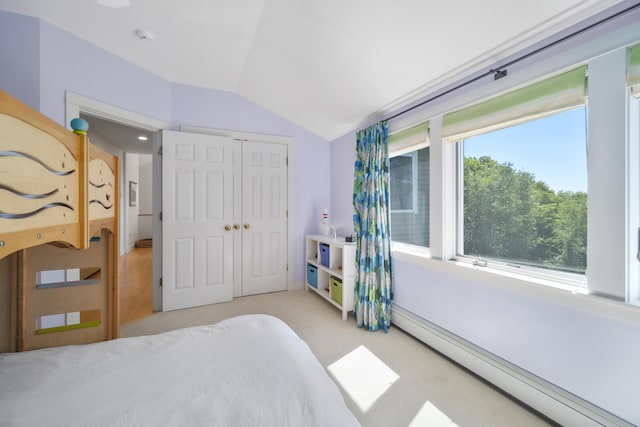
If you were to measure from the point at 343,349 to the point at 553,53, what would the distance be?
2425mm

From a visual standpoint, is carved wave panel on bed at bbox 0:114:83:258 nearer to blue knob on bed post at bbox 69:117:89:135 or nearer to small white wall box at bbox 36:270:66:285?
blue knob on bed post at bbox 69:117:89:135

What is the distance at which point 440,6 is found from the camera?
152cm

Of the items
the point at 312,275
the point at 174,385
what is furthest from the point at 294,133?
the point at 174,385

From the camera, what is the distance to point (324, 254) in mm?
3227

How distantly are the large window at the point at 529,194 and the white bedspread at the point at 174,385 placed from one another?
1.59 m

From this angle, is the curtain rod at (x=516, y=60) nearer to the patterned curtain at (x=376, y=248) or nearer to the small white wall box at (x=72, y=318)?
the patterned curtain at (x=376, y=248)

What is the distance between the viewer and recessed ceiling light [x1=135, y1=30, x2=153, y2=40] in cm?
224

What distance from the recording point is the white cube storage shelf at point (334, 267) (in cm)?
277

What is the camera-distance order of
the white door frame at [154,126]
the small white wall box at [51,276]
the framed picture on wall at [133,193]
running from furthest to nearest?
the framed picture on wall at [133,193] < the white door frame at [154,126] < the small white wall box at [51,276]

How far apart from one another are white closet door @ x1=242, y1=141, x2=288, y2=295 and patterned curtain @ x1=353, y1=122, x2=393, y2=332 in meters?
1.35

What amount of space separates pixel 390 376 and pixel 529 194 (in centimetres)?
155

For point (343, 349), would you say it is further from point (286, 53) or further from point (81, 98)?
point (81, 98)

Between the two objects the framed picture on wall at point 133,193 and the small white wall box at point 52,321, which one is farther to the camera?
the framed picture on wall at point 133,193

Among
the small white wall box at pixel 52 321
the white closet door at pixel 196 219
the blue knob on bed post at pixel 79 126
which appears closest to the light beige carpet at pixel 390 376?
the white closet door at pixel 196 219
